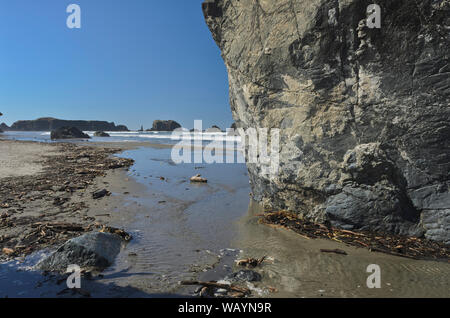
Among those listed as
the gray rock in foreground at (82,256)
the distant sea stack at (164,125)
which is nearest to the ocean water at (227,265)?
the gray rock in foreground at (82,256)

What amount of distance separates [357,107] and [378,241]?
2387 mm

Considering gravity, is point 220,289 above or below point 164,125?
below

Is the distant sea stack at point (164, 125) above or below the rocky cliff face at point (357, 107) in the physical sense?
above

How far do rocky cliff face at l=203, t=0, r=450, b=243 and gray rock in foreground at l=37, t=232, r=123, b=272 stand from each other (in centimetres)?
386

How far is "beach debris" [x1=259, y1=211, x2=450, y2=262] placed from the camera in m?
3.81

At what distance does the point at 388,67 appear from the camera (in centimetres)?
417

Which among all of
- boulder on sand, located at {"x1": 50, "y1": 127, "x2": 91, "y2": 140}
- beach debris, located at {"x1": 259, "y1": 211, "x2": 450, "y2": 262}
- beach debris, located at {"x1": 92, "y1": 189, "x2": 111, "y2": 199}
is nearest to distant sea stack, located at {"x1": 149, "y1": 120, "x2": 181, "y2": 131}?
boulder on sand, located at {"x1": 50, "y1": 127, "x2": 91, "y2": 140}

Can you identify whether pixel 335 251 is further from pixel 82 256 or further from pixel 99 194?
pixel 99 194

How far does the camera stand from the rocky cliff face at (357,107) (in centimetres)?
393

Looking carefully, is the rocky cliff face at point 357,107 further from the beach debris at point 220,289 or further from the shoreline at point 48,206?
the shoreline at point 48,206

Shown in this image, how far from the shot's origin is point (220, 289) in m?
3.02

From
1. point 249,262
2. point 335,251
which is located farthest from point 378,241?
point 249,262

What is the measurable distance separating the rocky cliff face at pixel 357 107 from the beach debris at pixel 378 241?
172 millimetres
